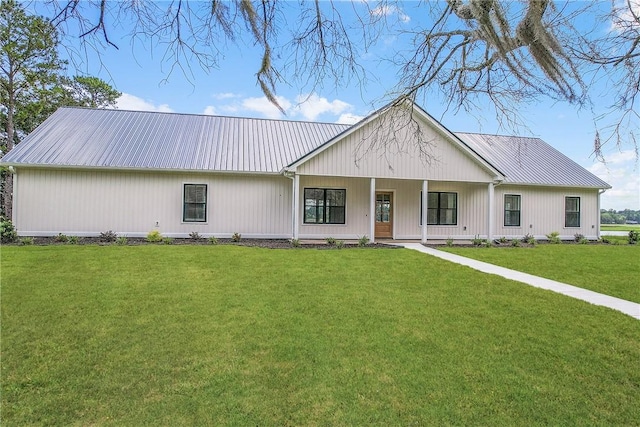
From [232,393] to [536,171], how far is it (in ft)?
59.6

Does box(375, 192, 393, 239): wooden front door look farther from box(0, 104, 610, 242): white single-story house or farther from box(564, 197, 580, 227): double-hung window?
box(564, 197, 580, 227): double-hung window

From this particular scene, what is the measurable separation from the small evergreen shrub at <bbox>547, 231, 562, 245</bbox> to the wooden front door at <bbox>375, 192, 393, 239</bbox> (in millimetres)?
7088

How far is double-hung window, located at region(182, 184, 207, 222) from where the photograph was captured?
1408cm

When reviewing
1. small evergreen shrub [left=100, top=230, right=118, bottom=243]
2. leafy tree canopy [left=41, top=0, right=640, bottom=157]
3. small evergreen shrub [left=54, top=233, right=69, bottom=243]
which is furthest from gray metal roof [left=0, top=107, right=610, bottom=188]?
leafy tree canopy [left=41, top=0, right=640, bottom=157]

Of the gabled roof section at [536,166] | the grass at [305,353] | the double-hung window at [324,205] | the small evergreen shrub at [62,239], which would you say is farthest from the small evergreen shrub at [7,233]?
the gabled roof section at [536,166]

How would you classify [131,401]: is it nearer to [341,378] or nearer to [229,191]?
[341,378]

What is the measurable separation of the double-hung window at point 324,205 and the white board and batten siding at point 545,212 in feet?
23.4

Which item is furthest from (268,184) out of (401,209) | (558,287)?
(558,287)

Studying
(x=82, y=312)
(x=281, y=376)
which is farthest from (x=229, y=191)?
(x=281, y=376)

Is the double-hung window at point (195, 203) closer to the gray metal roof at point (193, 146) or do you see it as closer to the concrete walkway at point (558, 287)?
the gray metal roof at point (193, 146)

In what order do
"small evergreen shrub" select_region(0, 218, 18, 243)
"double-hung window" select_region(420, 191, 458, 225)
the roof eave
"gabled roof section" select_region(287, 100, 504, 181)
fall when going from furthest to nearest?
1. "double-hung window" select_region(420, 191, 458, 225)
2. "gabled roof section" select_region(287, 100, 504, 181)
3. the roof eave
4. "small evergreen shrub" select_region(0, 218, 18, 243)

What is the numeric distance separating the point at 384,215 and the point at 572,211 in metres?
9.21

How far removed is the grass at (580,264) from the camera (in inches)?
296

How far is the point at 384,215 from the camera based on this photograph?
15836mm
